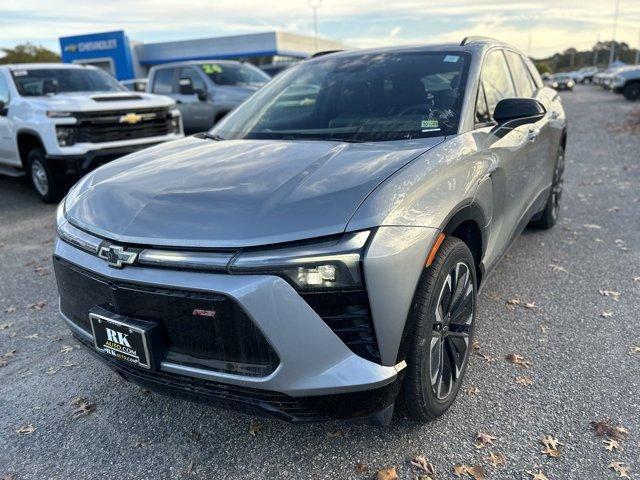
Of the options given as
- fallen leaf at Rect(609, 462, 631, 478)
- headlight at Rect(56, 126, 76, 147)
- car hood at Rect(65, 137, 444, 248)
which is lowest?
fallen leaf at Rect(609, 462, 631, 478)

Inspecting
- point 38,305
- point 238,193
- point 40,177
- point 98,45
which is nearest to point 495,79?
point 238,193

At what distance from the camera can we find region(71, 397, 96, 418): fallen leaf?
9.09 ft

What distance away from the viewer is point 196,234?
79.2 inches

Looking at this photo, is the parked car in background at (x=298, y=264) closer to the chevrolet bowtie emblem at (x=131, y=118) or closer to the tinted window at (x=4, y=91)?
the chevrolet bowtie emblem at (x=131, y=118)

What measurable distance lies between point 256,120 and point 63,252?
1.57 meters

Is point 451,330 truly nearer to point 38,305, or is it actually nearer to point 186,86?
point 38,305

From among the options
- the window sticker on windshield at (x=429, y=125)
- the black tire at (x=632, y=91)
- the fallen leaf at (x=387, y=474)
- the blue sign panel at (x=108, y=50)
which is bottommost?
the black tire at (x=632, y=91)

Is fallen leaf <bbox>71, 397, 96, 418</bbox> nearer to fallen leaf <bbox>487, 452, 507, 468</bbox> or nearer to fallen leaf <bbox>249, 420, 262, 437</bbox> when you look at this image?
fallen leaf <bbox>249, 420, 262, 437</bbox>

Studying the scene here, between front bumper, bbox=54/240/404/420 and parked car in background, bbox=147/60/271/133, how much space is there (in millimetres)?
9102

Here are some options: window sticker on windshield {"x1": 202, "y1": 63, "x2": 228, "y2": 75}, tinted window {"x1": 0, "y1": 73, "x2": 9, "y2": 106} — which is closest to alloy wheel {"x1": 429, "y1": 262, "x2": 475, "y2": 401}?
tinted window {"x1": 0, "y1": 73, "x2": 9, "y2": 106}

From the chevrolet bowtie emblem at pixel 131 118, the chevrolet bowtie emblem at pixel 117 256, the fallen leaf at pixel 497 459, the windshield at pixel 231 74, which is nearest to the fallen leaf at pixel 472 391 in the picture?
the fallen leaf at pixel 497 459

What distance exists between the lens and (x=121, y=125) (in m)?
7.52

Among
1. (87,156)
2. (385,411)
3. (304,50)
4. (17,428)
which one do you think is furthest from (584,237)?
(304,50)

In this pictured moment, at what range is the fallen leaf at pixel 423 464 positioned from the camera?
88.5 inches
